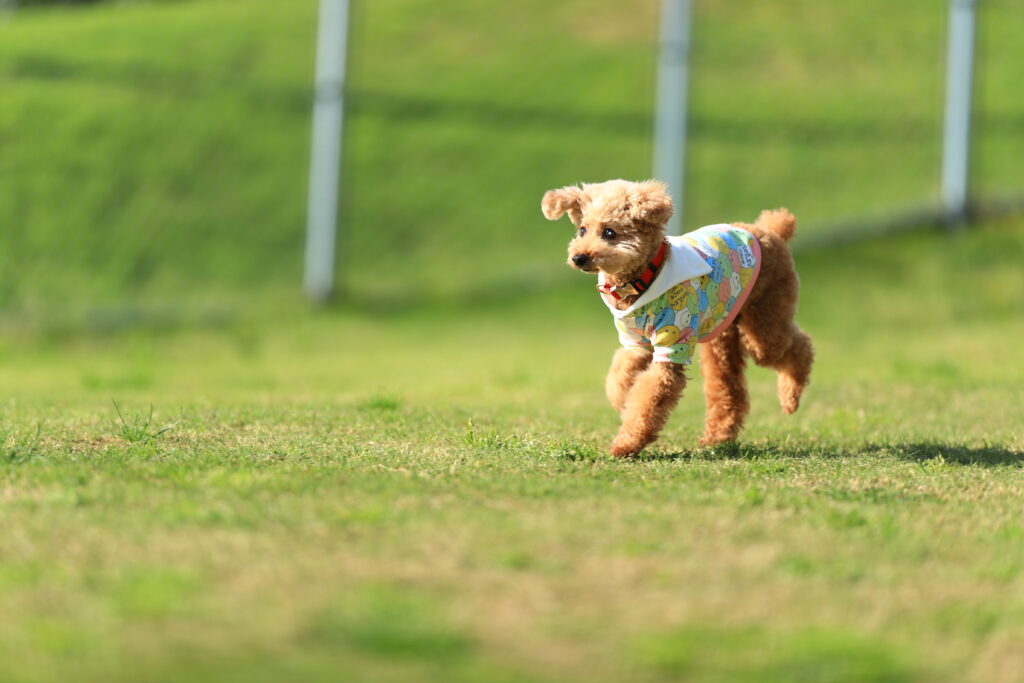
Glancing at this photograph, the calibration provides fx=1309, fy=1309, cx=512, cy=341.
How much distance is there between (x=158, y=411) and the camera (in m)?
8.16

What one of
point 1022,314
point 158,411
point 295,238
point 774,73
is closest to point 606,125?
point 774,73

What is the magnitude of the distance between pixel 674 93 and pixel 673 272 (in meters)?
10.7

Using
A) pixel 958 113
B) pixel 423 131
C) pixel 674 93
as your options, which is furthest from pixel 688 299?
pixel 423 131

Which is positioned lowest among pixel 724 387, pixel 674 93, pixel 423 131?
pixel 724 387

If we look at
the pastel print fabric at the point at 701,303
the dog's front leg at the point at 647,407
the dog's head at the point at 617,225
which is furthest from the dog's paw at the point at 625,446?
the dog's head at the point at 617,225

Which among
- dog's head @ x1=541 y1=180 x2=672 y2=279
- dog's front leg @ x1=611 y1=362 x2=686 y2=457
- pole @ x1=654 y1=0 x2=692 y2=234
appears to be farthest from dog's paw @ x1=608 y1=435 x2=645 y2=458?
pole @ x1=654 y1=0 x2=692 y2=234

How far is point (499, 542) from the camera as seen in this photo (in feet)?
14.5

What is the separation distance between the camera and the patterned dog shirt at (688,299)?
6484 millimetres

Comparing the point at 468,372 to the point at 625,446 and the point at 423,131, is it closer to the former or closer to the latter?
the point at 625,446

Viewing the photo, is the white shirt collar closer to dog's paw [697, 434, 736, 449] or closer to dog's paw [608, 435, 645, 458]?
dog's paw [608, 435, 645, 458]

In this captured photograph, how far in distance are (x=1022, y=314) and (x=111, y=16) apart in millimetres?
13290

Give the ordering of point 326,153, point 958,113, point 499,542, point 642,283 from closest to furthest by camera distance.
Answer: point 499,542 → point 642,283 → point 326,153 → point 958,113

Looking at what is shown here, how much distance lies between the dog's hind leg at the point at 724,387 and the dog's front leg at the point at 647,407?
0.90m

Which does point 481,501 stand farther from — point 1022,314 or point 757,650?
point 1022,314
